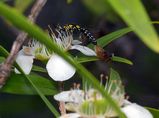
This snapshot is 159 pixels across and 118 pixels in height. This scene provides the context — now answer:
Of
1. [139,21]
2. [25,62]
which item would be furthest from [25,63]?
[139,21]

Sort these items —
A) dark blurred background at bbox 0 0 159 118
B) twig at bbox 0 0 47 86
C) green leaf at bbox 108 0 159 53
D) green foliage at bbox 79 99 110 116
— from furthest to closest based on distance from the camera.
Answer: dark blurred background at bbox 0 0 159 118 < green foliage at bbox 79 99 110 116 < twig at bbox 0 0 47 86 < green leaf at bbox 108 0 159 53

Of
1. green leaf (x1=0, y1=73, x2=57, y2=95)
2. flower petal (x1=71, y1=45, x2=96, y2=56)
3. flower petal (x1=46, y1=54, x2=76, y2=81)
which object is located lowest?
green leaf (x1=0, y1=73, x2=57, y2=95)

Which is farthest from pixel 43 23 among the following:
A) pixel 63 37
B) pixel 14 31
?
pixel 63 37

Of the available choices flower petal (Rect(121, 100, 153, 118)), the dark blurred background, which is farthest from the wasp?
the dark blurred background

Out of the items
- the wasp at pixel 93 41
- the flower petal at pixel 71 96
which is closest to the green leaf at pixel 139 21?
the flower petal at pixel 71 96

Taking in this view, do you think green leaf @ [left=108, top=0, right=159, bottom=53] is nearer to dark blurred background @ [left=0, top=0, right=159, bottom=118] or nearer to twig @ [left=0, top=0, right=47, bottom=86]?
twig @ [left=0, top=0, right=47, bottom=86]

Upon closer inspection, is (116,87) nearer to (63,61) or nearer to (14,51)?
(63,61)
